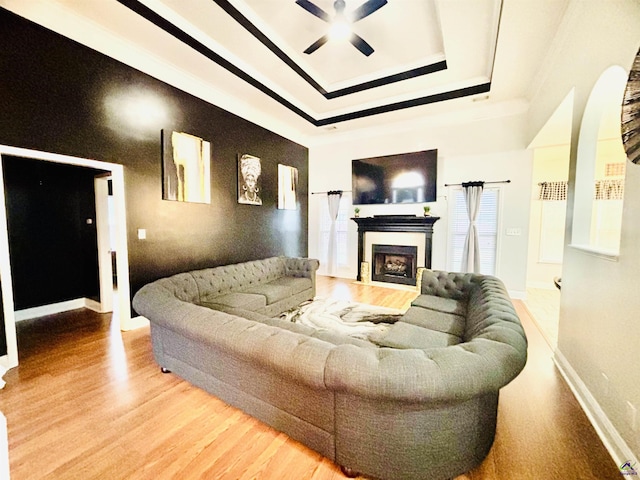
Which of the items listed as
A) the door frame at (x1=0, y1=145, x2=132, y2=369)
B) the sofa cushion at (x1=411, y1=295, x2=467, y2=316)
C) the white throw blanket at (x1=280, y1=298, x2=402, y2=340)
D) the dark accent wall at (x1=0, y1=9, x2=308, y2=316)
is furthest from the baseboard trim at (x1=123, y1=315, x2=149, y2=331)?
the sofa cushion at (x1=411, y1=295, x2=467, y2=316)

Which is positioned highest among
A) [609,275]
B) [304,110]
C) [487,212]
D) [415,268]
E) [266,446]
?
[304,110]

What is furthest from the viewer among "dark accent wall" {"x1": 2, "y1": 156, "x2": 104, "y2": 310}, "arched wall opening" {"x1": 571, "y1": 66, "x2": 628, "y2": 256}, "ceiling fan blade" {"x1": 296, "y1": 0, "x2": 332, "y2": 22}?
"dark accent wall" {"x1": 2, "y1": 156, "x2": 104, "y2": 310}

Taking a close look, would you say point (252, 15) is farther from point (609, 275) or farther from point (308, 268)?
point (609, 275)

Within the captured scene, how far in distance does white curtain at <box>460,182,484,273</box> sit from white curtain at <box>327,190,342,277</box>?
2703 millimetres

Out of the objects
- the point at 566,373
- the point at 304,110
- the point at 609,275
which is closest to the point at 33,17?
the point at 304,110

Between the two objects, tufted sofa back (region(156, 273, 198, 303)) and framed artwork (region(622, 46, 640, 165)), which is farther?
tufted sofa back (region(156, 273, 198, 303))

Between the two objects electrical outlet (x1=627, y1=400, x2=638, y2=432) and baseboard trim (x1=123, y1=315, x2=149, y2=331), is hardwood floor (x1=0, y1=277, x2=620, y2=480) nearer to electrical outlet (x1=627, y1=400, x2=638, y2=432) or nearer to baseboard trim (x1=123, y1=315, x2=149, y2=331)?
electrical outlet (x1=627, y1=400, x2=638, y2=432)

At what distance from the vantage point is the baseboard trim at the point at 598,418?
1431 mm

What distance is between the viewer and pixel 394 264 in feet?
18.4

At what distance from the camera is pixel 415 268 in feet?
17.6

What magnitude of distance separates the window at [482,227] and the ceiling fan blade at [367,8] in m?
3.58

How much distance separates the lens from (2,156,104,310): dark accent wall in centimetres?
339

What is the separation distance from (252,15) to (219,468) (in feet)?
13.3

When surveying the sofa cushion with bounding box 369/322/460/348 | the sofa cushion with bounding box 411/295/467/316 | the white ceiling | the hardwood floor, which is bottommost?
the hardwood floor
